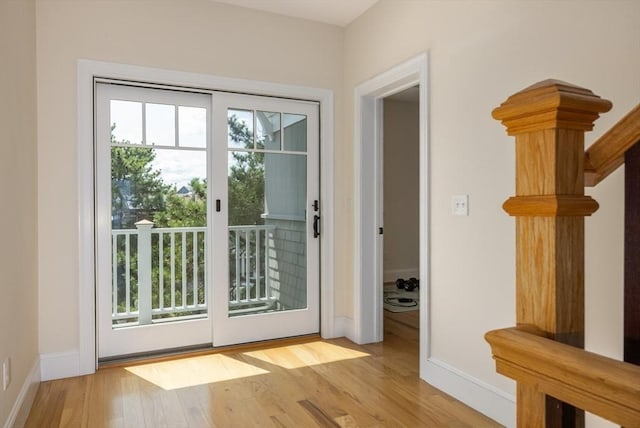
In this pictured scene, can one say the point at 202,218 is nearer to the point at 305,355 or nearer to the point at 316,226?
the point at 316,226

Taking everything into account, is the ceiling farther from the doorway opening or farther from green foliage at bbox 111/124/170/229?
the doorway opening

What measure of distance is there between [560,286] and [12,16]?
2664 mm

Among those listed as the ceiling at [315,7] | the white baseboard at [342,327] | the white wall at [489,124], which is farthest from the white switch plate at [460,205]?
the ceiling at [315,7]

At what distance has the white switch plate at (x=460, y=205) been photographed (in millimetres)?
2369

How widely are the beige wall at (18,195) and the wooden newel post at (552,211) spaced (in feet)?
6.96

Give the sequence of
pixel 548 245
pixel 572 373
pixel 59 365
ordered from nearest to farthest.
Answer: pixel 572 373
pixel 548 245
pixel 59 365

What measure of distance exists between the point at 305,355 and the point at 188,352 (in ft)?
2.94

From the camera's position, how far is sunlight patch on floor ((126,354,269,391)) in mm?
2654

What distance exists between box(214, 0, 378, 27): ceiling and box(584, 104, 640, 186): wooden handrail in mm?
2838

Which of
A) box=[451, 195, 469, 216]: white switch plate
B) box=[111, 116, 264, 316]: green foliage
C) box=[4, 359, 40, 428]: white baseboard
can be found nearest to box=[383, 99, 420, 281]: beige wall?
box=[111, 116, 264, 316]: green foliage

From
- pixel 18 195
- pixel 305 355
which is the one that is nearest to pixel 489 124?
pixel 305 355

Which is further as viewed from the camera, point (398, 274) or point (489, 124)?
point (398, 274)

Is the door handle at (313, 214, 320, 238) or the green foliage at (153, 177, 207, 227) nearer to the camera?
the green foliage at (153, 177, 207, 227)

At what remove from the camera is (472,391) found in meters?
2.32
